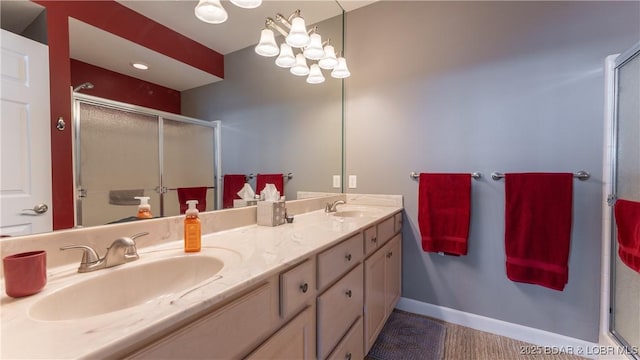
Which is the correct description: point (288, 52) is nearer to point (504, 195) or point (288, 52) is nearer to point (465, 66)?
point (465, 66)

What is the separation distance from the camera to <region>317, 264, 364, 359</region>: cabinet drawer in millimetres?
996

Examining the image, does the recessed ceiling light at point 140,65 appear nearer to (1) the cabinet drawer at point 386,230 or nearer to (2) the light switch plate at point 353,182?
(1) the cabinet drawer at point 386,230

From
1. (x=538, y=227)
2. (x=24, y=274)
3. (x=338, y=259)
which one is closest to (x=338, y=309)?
(x=338, y=259)

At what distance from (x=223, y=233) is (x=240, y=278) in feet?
1.95

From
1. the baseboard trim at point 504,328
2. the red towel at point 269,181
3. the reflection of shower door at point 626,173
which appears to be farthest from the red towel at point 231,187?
the reflection of shower door at point 626,173

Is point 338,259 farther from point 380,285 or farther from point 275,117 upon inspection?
point 275,117

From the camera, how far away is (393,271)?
1860 mm

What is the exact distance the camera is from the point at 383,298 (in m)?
1.66

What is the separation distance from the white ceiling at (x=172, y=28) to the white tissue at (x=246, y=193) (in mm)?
548

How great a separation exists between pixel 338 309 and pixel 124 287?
0.77 m

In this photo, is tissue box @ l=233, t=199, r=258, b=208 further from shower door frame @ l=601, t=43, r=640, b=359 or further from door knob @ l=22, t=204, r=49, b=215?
shower door frame @ l=601, t=43, r=640, b=359

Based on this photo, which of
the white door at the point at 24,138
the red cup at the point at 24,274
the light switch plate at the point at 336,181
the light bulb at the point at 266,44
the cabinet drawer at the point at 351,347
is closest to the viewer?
the red cup at the point at 24,274

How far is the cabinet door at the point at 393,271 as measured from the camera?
1747mm

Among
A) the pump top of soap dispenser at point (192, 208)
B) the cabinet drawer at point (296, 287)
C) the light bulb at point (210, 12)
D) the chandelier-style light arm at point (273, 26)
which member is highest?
the chandelier-style light arm at point (273, 26)
